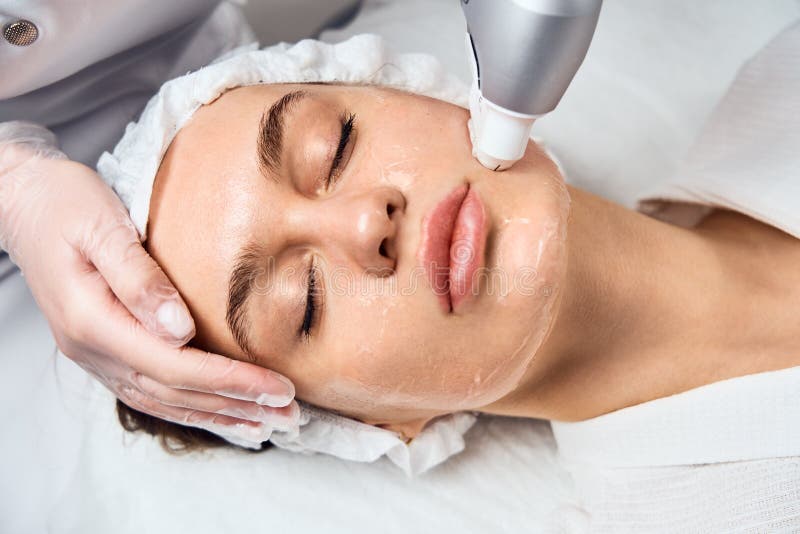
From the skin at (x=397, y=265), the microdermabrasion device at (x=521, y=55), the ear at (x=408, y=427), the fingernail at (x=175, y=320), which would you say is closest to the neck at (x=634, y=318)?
the skin at (x=397, y=265)

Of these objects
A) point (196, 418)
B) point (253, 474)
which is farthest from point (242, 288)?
point (253, 474)

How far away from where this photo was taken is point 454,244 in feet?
2.87

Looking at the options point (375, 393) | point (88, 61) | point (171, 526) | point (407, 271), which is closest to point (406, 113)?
point (407, 271)

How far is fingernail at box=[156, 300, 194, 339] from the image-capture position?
36.0 inches

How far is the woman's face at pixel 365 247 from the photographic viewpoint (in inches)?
34.7

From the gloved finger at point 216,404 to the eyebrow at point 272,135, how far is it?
34 cm

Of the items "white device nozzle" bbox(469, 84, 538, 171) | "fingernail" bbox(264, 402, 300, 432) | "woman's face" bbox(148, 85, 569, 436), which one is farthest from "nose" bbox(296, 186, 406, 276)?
"fingernail" bbox(264, 402, 300, 432)

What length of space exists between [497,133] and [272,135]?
0.32 m

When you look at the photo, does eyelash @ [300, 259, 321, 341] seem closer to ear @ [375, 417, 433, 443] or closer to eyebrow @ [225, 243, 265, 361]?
eyebrow @ [225, 243, 265, 361]

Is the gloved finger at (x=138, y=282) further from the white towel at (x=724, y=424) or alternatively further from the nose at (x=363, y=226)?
the white towel at (x=724, y=424)

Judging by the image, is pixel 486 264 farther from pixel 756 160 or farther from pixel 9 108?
pixel 9 108

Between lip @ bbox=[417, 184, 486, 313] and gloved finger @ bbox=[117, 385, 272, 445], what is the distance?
393 mm

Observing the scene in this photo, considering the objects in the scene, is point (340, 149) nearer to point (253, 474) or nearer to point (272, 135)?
point (272, 135)

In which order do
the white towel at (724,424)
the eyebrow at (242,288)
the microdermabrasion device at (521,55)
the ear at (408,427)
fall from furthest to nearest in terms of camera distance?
the ear at (408,427) → the white towel at (724,424) → the eyebrow at (242,288) → the microdermabrasion device at (521,55)
